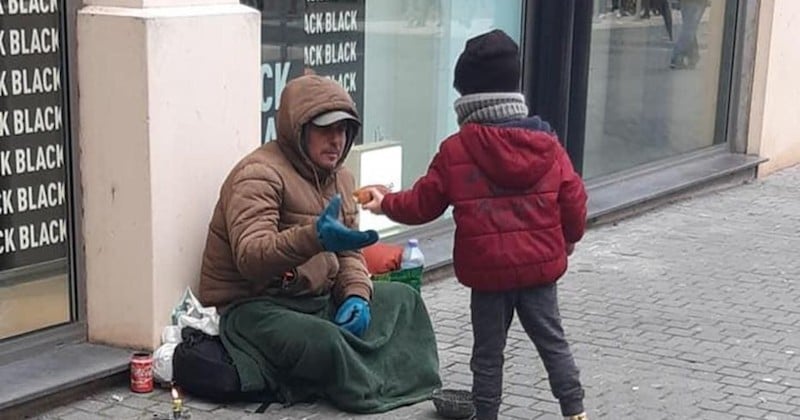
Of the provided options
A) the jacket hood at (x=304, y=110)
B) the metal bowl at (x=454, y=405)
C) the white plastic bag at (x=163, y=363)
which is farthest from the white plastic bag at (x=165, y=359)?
the metal bowl at (x=454, y=405)

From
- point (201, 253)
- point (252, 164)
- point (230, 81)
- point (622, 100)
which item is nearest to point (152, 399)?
point (201, 253)

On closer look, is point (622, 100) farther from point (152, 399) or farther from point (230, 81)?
point (152, 399)

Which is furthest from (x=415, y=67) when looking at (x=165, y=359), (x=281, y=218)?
(x=165, y=359)

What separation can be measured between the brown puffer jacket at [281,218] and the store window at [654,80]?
438 cm

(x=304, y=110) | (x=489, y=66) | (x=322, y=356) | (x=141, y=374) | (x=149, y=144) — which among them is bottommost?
(x=141, y=374)

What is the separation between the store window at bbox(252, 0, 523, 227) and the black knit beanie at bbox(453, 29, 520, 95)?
2019 mm

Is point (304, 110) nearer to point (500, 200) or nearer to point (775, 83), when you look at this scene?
point (500, 200)

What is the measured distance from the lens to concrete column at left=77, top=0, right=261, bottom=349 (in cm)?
489

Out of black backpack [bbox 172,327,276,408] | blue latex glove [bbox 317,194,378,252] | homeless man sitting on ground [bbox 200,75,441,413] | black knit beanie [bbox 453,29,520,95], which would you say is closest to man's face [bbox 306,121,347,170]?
homeless man sitting on ground [bbox 200,75,441,413]

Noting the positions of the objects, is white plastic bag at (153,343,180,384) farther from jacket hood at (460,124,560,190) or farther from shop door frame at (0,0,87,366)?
jacket hood at (460,124,560,190)

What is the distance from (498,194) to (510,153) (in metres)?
0.15

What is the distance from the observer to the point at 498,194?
14.2 ft

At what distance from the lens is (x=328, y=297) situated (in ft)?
16.6

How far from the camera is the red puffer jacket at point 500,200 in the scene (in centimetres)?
429
